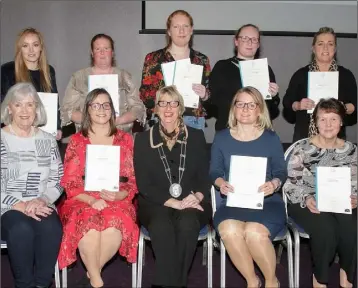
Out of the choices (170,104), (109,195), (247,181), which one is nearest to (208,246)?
(247,181)

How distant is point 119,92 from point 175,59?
0.56m

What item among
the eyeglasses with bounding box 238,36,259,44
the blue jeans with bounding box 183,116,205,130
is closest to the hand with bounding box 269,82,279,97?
the eyeglasses with bounding box 238,36,259,44

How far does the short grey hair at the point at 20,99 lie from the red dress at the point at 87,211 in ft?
1.00

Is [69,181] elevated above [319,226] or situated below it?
above

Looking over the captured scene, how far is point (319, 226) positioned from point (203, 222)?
0.83m

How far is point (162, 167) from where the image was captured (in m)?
3.90

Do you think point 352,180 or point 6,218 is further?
point 352,180

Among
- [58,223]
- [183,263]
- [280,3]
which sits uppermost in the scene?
[280,3]

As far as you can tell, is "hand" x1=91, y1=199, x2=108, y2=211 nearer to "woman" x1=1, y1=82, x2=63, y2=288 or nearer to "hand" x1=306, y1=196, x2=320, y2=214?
"woman" x1=1, y1=82, x2=63, y2=288

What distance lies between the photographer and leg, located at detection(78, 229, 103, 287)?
→ 364cm

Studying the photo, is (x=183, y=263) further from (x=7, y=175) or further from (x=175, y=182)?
(x=7, y=175)

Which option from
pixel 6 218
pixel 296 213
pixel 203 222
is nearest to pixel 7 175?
pixel 6 218

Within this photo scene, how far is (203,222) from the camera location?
3779mm

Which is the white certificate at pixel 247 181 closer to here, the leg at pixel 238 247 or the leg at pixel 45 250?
the leg at pixel 238 247
